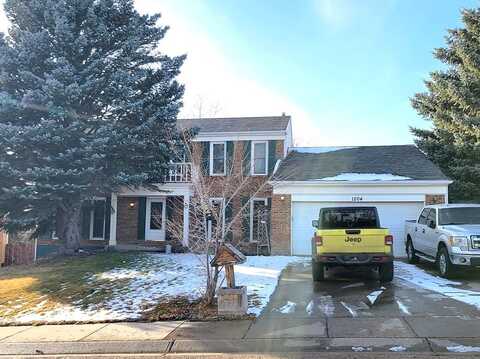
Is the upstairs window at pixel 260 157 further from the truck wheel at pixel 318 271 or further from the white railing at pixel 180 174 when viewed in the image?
the truck wheel at pixel 318 271

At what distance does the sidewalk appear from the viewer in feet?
23.1

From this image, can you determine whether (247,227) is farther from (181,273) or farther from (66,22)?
(66,22)

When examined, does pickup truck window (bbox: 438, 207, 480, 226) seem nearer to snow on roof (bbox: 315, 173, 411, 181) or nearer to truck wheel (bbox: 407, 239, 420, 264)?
truck wheel (bbox: 407, 239, 420, 264)

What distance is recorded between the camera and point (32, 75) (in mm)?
16297

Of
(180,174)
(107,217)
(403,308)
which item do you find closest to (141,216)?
(107,217)

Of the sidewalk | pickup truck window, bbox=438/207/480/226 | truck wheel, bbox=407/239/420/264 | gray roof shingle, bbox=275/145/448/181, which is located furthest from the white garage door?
the sidewalk

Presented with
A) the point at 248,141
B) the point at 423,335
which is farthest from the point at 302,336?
the point at 248,141

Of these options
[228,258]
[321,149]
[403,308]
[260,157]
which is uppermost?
[321,149]

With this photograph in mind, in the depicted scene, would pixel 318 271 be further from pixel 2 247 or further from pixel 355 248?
pixel 2 247

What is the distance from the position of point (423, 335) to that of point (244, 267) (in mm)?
8107

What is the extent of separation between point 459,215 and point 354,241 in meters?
3.68

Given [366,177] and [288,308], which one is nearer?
[288,308]

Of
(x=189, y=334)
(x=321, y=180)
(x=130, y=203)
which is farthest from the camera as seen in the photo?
(x=130, y=203)

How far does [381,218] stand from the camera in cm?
1850
